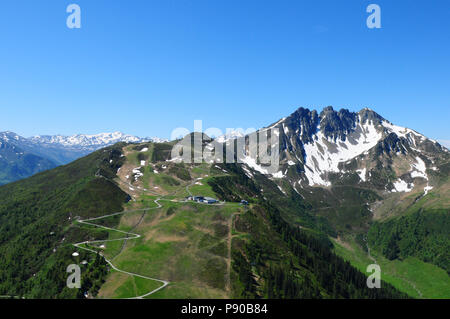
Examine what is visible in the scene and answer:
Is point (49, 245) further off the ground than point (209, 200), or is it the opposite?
point (209, 200)

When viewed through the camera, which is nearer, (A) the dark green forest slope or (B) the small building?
(A) the dark green forest slope

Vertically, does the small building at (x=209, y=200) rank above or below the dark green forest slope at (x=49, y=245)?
above

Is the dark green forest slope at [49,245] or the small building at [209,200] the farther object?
the small building at [209,200]

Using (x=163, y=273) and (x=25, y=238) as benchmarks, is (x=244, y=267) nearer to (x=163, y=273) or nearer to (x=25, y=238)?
(x=163, y=273)

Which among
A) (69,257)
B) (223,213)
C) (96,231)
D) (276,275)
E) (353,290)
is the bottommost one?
(353,290)

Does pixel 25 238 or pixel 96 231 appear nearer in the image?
pixel 96 231

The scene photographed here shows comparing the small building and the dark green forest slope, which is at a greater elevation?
the small building

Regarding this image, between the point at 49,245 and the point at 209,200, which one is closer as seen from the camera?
the point at 49,245
